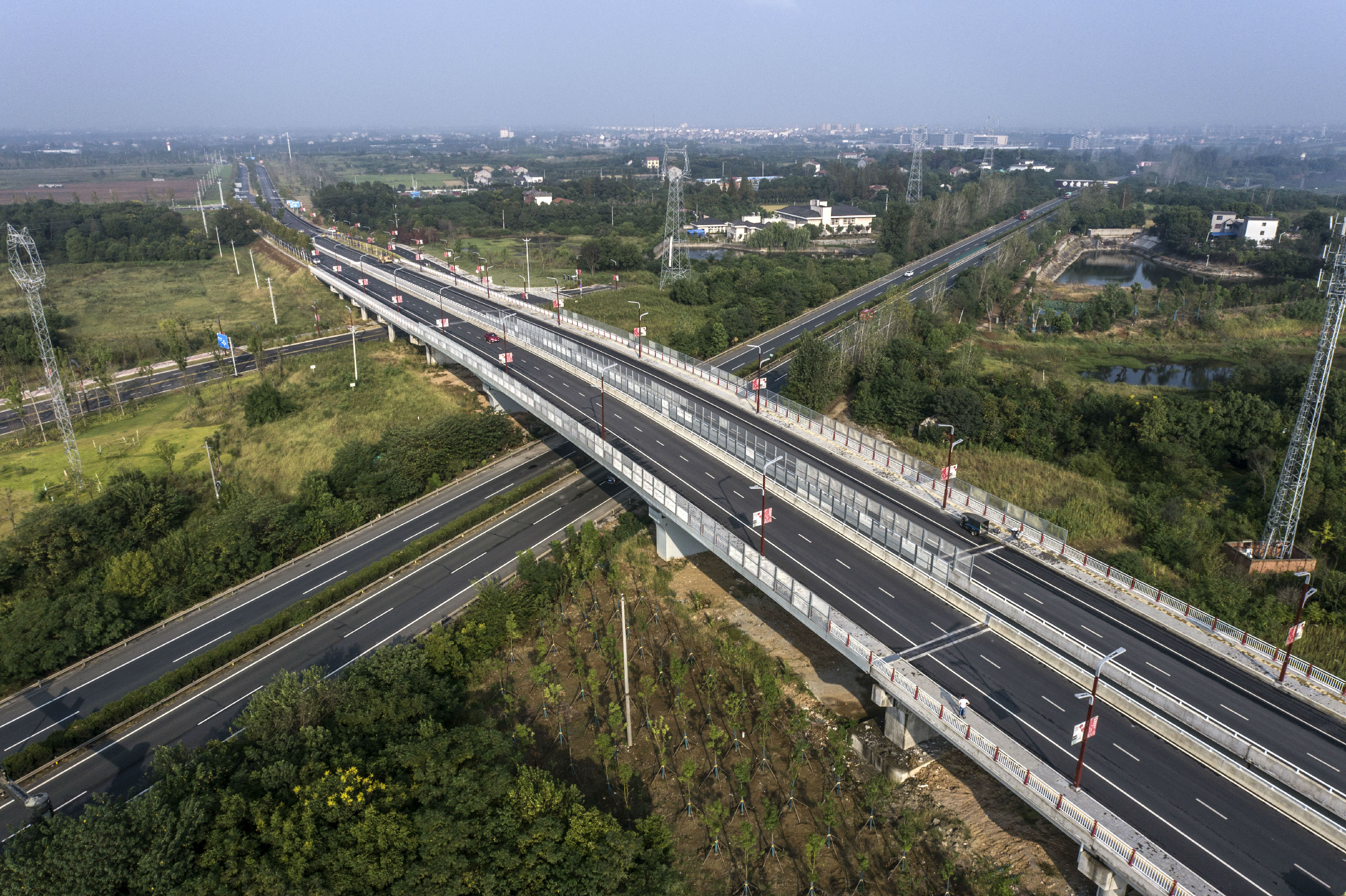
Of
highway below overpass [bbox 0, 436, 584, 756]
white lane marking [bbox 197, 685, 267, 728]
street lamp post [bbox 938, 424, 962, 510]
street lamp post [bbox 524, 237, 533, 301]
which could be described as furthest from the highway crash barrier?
street lamp post [bbox 524, 237, 533, 301]

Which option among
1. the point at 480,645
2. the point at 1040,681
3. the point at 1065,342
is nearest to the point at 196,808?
the point at 480,645

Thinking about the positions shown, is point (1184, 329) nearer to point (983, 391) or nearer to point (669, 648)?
point (983, 391)

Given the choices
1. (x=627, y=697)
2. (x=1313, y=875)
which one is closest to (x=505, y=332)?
(x=627, y=697)

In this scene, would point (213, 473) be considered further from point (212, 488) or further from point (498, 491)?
point (498, 491)

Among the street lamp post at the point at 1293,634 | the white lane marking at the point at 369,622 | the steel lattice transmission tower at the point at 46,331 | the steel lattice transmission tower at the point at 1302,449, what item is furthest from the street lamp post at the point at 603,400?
the steel lattice transmission tower at the point at 1302,449

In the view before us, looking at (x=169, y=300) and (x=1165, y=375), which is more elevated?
(x=169, y=300)

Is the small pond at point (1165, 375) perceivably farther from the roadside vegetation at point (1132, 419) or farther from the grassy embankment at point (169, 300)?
the grassy embankment at point (169, 300)
